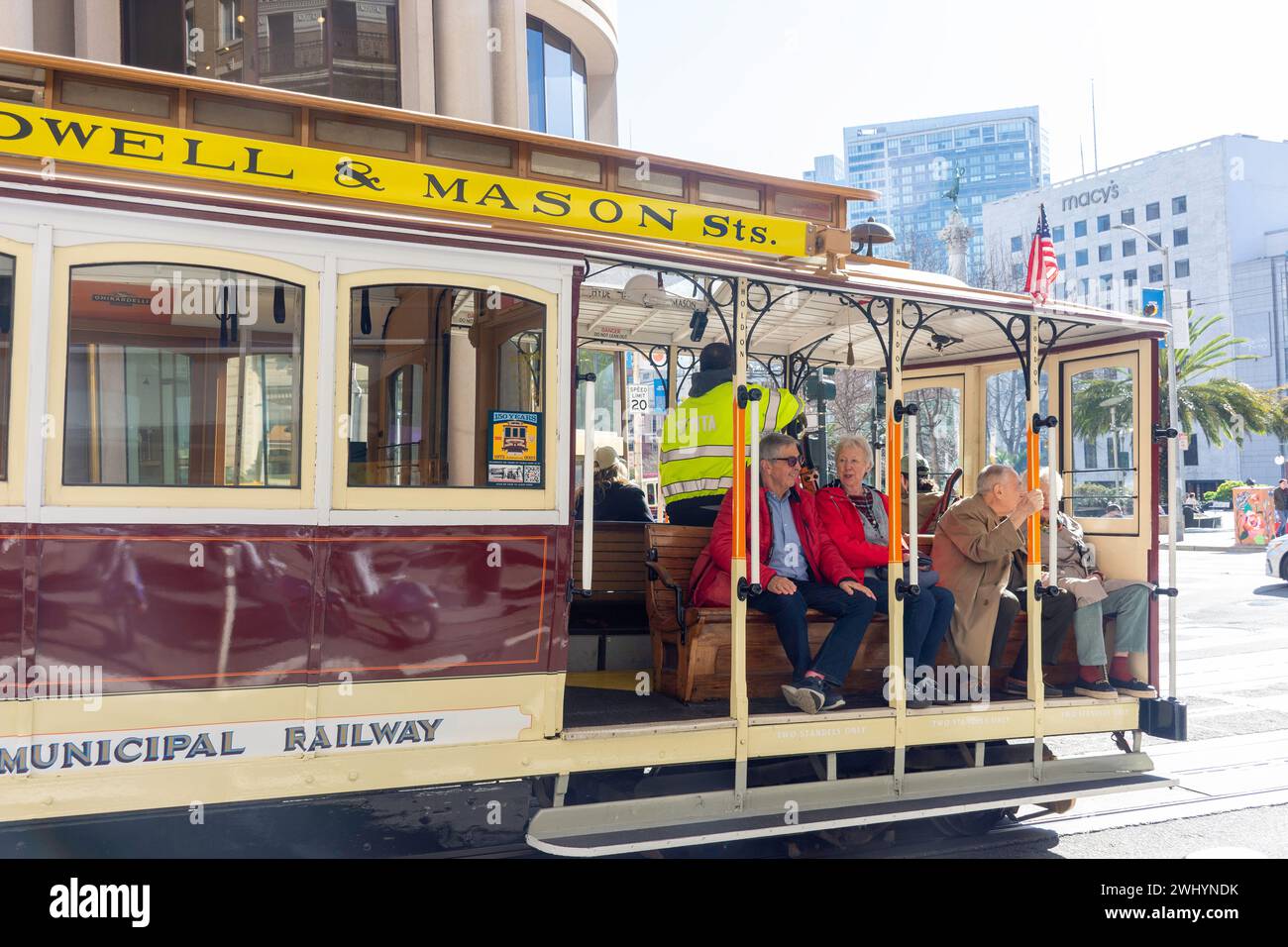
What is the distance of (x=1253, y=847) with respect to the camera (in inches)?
219

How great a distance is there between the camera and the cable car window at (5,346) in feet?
12.0

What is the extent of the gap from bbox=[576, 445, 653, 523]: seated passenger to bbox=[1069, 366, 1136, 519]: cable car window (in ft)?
9.05

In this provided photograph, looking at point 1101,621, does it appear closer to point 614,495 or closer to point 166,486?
point 614,495

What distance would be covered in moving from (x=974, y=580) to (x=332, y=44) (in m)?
8.37

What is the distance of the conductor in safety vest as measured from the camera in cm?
559

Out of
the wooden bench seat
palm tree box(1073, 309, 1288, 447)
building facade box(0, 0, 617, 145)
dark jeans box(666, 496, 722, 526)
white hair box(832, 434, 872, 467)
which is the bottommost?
the wooden bench seat

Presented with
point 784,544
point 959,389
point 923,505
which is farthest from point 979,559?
point 959,389

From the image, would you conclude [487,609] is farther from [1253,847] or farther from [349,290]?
[1253,847]

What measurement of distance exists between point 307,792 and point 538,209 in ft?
8.41

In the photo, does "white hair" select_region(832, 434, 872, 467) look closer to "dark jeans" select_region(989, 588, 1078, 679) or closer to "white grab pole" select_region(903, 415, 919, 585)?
"white grab pole" select_region(903, 415, 919, 585)

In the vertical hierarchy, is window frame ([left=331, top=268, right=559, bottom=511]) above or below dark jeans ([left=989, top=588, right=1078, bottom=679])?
above

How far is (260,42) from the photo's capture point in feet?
33.5

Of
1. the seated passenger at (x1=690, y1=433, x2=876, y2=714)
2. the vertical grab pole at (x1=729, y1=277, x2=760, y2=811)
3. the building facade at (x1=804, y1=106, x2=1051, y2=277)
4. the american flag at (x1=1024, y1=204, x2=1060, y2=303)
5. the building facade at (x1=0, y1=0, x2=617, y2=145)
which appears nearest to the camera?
the vertical grab pole at (x1=729, y1=277, x2=760, y2=811)

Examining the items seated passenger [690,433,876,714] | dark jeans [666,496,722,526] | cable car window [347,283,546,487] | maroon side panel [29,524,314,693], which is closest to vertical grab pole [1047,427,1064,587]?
seated passenger [690,433,876,714]
